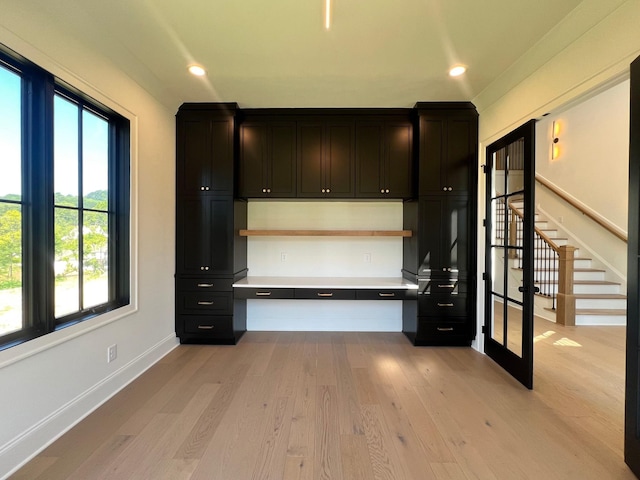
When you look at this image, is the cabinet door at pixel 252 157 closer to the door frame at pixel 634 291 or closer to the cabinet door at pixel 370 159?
the cabinet door at pixel 370 159

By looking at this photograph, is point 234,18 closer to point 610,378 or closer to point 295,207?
point 295,207

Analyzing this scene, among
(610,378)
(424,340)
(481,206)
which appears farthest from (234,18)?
(610,378)

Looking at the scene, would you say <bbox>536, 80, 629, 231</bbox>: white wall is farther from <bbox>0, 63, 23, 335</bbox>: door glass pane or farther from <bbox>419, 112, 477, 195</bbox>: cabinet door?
<bbox>0, 63, 23, 335</bbox>: door glass pane

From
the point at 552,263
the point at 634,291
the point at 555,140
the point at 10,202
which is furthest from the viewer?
the point at 555,140

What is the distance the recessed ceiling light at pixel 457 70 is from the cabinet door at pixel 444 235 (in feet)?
3.92

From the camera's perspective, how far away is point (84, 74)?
204 cm

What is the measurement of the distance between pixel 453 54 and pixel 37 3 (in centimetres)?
282

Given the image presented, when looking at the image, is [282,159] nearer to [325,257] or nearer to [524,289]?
[325,257]

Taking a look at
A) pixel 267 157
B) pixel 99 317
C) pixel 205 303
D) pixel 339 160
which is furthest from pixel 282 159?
pixel 99 317

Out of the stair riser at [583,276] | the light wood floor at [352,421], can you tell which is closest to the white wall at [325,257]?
the light wood floor at [352,421]

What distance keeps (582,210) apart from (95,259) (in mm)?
7130

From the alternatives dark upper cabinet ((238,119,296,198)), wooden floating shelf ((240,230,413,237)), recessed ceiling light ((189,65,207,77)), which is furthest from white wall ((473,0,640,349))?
recessed ceiling light ((189,65,207,77))

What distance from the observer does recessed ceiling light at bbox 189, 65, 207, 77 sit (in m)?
2.56

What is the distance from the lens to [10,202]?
1627 millimetres
